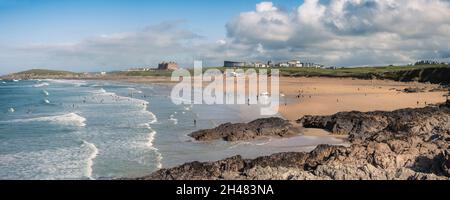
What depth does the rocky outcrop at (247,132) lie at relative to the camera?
2650 cm

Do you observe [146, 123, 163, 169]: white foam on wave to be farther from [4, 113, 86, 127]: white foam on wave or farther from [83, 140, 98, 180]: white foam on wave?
[4, 113, 86, 127]: white foam on wave

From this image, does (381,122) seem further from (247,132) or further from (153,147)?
(153,147)

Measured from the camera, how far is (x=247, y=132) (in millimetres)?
26828

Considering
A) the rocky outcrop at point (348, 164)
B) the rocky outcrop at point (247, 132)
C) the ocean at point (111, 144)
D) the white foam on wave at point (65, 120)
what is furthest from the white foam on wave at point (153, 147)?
the white foam on wave at point (65, 120)

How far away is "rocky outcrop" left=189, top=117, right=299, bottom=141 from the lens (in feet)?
86.9

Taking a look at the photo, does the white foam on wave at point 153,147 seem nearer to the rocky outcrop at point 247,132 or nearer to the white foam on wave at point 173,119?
the rocky outcrop at point 247,132

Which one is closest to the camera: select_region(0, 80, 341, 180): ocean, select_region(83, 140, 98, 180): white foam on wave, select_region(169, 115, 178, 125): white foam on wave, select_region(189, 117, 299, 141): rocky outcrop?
select_region(83, 140, 98, 180): white foam on wave

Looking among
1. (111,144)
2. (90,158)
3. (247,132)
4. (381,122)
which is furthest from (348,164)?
(111,144)

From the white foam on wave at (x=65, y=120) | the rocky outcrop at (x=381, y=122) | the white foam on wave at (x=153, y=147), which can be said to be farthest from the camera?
the white foam on wave at (x=65, y=120)

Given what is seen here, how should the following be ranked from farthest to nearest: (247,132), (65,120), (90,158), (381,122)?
(65,120) → (247,132) → (381,122) → (90,158)

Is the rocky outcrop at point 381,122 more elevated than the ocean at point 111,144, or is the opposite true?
the rocky outcrop at point 381,122

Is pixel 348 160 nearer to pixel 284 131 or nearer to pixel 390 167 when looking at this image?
pixel 390 167

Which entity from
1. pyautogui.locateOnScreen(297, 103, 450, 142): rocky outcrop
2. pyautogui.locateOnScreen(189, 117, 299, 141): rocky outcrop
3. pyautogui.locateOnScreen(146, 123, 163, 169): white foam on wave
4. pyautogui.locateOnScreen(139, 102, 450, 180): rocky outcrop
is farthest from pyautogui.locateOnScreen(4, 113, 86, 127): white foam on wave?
pyautogui.locateOnScreen(139, 102, 450, 180): rocky outcrop
